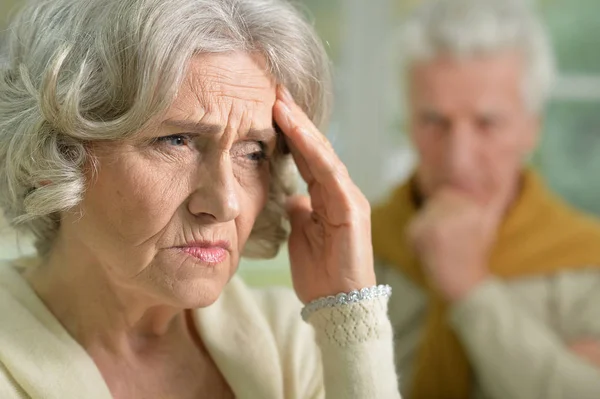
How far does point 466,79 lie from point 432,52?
0.11 metres

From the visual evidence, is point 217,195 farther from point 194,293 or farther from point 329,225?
point 329,225

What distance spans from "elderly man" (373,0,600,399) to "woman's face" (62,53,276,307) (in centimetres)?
101

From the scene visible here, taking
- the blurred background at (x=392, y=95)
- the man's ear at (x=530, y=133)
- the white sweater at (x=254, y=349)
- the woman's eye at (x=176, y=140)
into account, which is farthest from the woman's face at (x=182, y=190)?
the blurred background at (x=392, y=95)

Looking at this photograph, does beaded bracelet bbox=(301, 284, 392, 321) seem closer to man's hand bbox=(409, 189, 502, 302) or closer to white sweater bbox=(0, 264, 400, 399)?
white sweater bbox=(0, 264, 400, 399)

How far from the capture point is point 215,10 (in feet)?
3.12

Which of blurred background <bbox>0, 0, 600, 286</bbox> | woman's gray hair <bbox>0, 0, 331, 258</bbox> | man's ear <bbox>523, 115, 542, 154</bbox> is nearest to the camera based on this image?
woman's gray hair <bbox>0, 0, 331, 258</bbox>

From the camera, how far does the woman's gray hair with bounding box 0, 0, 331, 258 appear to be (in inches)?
35.7

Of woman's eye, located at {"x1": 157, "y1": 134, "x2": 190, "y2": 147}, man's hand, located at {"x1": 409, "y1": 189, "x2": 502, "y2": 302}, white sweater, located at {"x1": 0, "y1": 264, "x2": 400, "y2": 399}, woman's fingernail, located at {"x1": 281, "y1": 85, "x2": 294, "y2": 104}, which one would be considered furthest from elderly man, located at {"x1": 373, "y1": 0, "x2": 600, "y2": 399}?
woman's eye, located at {"x1": 157, "y1": 134, "x2": 190, "y2": 147}

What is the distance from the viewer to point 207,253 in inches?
39.0

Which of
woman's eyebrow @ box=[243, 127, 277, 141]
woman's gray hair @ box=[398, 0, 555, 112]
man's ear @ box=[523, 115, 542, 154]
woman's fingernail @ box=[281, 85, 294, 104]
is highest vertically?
woman's fingernail @ box=[281, 85, 294, 104]

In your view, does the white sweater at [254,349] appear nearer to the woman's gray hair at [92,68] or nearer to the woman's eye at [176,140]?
the woman's gray hair at [92,68]

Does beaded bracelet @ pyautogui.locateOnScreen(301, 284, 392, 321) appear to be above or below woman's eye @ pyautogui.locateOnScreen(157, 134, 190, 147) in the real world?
below

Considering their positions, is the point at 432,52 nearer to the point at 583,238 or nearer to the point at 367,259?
the point at 583,238

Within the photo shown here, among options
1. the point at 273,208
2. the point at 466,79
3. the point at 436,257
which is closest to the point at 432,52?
the point at 466,79
